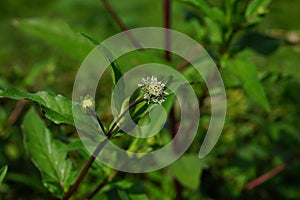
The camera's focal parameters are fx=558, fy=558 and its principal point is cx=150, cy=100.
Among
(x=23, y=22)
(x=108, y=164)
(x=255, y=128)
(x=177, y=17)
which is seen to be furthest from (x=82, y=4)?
(x=108, y=164)

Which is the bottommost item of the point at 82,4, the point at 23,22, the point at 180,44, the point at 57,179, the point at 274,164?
the point at 57,179

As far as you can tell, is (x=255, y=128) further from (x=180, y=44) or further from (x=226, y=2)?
(x=226, y=2)

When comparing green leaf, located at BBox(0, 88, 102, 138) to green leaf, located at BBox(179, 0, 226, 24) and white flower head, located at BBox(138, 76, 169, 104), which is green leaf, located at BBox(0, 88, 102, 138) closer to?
white flower head, located at BBox(138, 76, 169, 104)

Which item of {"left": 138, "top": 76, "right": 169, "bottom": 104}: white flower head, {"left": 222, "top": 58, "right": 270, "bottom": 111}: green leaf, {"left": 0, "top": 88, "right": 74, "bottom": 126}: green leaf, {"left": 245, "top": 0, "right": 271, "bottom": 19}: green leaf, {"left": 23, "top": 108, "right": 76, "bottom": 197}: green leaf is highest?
{"left": 245, "top": 0, "right": 271, "bottom": 19}: green leaf

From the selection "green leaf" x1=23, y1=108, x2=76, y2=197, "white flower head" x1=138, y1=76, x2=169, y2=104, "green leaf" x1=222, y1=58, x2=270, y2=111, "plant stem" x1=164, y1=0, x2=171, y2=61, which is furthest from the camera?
"plant stem" x1=164, y1=0, x2=171, y2=61

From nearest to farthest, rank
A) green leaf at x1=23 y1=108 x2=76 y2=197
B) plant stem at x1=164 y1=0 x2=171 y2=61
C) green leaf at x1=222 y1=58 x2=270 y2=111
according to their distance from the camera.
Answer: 1. green leaf at x1=23 y1=108 x2=76 y2=197
2. green leaf at x1=222 y1=58 x2=270 y2=111
3. plant stem at x1=164 y1=0 x2=171 y2=61

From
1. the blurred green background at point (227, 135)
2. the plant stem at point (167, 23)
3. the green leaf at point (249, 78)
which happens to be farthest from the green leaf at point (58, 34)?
the green leaf at point (249, 78)

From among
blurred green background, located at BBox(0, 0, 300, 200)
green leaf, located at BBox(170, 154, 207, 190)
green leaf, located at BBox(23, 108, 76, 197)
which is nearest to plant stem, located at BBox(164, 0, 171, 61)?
blurred green background, located at BBox(0, 0, 300, 200)
